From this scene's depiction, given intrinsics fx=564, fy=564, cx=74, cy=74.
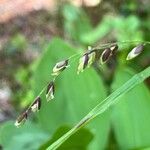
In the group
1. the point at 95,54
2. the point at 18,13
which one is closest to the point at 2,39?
the point at 18,13

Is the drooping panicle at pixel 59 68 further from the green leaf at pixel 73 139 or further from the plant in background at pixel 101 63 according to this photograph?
the green leaf at pixel 73 139

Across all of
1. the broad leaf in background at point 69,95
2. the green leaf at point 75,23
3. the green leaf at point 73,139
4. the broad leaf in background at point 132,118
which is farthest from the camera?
the green leaf at point 75,23

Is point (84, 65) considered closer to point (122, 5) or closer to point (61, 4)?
point (122, 5)

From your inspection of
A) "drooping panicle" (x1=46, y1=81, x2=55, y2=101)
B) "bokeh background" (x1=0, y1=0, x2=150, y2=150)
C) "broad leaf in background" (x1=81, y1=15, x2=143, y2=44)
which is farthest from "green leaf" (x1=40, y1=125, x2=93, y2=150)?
"broad leaf in background" (x1=81, y1=15, x2=143, y2=44)

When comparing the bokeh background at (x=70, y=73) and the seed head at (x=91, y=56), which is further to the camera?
the bokeh background at (x=70, y=73)

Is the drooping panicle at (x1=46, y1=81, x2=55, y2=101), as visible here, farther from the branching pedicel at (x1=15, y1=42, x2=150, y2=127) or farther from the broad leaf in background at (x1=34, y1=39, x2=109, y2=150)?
the broad leaf in background at (x1=34, y1=39, x2=109, y2=150)

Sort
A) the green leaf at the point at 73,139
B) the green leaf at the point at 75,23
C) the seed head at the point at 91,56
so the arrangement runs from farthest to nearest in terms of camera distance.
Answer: the green leaf at the point at 75,23
the green leaf at the point at 73,139
the seed head at the point at 91,56

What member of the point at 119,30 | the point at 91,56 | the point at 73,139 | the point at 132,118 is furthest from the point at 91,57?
the point at 119,30

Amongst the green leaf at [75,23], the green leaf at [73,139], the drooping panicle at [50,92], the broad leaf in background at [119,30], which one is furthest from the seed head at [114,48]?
the green leaf at [75,23]
